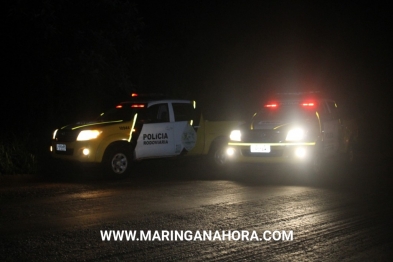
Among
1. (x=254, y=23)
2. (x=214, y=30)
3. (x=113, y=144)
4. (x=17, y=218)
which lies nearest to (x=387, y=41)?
(x=254, y=23)

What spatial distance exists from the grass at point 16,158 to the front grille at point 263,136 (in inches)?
187

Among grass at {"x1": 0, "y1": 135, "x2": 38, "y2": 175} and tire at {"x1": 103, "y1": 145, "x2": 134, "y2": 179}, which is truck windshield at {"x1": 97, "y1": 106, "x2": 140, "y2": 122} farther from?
grass at {"x1": 0, "y1": 135, "x2": 38, "y2": 175}

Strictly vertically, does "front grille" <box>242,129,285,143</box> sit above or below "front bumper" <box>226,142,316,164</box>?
above

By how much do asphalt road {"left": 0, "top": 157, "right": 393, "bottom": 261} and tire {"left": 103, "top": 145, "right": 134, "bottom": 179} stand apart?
0.82ft

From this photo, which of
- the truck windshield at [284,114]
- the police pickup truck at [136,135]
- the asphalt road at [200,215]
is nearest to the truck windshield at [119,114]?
the police pickup truck at [136,135]

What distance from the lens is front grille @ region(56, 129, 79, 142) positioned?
1376cm

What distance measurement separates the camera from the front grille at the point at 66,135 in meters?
13.8

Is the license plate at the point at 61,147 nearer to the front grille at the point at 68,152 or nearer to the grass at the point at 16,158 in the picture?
the front grille at the point at 68,152

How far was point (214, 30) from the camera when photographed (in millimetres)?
26734

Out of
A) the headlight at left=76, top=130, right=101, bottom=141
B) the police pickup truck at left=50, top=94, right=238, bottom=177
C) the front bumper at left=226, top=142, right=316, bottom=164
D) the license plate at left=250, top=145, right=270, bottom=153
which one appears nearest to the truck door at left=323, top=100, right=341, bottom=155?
the front bumper at left=226, top=142, right=316, bottom=164

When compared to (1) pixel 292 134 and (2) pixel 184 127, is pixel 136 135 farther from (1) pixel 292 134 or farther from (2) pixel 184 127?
(1) pixel 292 134

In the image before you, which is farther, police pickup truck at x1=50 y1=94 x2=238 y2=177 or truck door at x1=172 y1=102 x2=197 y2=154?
truck door at x1=172 y1=102 x2=197 y2=154

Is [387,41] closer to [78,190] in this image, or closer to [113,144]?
[113,144]

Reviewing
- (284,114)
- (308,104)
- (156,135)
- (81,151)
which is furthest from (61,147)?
(308,104)
